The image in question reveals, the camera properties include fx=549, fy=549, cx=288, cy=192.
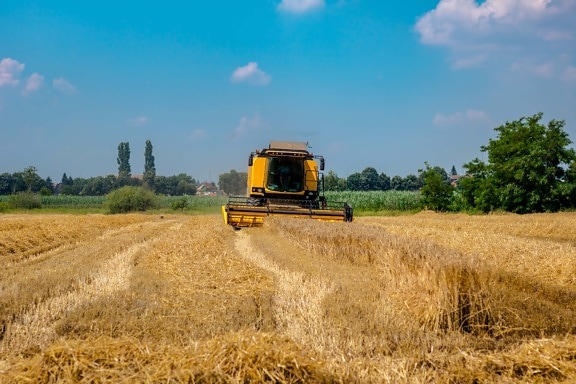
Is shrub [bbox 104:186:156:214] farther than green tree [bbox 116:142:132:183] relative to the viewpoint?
No

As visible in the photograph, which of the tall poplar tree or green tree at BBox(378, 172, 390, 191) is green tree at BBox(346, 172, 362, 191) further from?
the tall poplar tree

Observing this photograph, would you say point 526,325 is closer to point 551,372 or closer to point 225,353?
point 551,372

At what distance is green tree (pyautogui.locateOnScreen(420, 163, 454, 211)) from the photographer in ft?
143

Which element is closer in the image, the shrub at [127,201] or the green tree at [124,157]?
the shrub at [127,201]

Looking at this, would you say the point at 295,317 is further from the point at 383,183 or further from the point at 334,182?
the point at 383,183

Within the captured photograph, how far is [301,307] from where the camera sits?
7.23 meters

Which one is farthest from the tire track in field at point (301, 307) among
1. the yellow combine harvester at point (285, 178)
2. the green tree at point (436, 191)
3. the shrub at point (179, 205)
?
the shrub at point (179, 205)

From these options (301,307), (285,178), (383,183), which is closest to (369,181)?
(383,183)

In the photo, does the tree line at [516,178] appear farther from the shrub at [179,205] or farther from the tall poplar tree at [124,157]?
the tall poplar tree at [124,157]

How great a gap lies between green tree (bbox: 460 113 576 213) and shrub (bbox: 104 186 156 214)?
1097 inches

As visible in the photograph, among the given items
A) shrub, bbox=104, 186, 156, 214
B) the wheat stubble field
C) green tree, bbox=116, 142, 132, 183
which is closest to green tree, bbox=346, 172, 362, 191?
green tree, bbox=116, 142, 132, 183

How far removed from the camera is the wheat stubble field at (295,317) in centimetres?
452

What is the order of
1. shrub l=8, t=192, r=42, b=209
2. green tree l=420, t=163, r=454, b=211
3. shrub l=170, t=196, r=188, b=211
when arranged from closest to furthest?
green tree l=420, t=163, r=454, b=211 → shrub l=170, t=196, r=188, b=211 → shrub l=8, t=192, r=42, b=209

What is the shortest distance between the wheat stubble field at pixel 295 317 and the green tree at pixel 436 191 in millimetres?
31554
